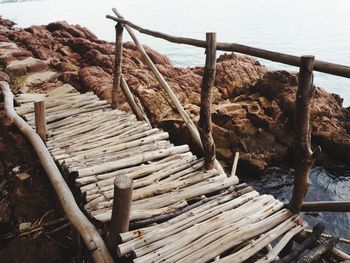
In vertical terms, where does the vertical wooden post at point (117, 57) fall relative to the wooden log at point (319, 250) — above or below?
above

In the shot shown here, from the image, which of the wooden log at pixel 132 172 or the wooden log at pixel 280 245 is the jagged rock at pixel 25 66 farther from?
the wooden log at pixel 280 245

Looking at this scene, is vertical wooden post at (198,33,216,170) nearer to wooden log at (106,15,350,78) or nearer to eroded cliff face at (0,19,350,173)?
wooden log at (106,15,350,78)

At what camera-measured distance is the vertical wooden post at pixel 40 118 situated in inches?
186

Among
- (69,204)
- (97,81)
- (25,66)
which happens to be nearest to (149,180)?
(69,204)

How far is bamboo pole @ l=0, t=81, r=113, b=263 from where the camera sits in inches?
113

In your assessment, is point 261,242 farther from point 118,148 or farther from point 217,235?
point 118,148

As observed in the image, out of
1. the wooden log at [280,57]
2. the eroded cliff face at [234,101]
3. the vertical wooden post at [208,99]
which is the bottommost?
the eroded cliff face at [234,101]

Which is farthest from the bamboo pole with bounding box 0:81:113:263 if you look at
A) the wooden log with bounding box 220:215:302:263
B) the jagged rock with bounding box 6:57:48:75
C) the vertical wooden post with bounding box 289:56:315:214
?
the jagged rock with bounding box 6:57:48:75

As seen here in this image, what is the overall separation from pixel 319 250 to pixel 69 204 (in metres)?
2.62

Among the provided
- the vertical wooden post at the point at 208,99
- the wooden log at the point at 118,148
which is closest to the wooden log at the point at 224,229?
the vertical wooden post at the point at 208,99

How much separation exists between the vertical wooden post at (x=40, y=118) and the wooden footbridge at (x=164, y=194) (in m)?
0.01

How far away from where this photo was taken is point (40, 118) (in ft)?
15.7

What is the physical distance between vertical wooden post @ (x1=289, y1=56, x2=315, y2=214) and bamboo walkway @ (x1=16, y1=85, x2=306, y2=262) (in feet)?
1.44

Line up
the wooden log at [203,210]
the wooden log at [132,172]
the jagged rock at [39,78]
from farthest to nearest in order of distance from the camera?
1. the jagged rock at [39,78]
2. the wooden log at [132,172]
3. the wooden log at [203,210]
